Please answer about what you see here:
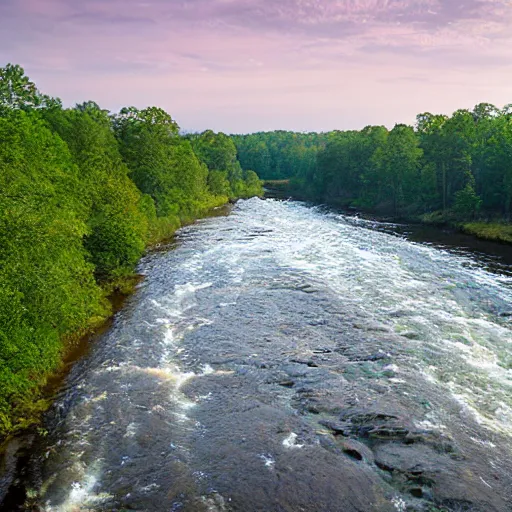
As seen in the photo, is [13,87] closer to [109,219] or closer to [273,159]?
[109,219]

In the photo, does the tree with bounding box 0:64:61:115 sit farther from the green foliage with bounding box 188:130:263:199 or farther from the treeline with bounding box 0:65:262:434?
the green foliage with bounding box 188:130:263:199

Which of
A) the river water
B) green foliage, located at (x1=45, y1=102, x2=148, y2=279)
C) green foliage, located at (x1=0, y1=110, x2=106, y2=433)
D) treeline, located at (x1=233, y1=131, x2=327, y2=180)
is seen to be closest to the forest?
the river water

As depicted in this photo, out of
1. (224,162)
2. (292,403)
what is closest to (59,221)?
(292,403)

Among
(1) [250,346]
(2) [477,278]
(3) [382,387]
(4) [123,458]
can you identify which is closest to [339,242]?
(2) [477,278]

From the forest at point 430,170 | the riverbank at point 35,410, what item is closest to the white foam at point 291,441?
the riverbank at point 35,410

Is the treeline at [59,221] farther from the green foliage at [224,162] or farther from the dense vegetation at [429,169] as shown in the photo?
the green foliage at [224,162]

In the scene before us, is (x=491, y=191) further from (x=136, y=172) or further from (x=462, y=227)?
(x=136, y=172)
